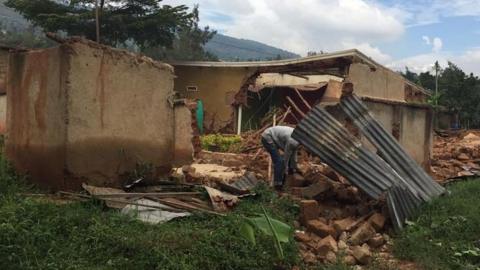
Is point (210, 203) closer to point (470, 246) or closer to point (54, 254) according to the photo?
point (54, 254)

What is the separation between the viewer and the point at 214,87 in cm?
→ 1955

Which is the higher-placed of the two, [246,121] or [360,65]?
[360,65]

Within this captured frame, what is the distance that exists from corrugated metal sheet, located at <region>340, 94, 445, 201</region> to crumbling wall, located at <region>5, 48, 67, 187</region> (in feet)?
Answer: 13.4

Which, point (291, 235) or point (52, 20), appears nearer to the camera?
point (291, 235)

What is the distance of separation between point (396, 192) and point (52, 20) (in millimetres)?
21892

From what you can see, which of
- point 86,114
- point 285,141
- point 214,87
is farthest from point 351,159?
point 214,87

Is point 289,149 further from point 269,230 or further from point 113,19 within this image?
point 113,19

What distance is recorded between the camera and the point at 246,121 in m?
19.8

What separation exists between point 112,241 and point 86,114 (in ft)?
7.51

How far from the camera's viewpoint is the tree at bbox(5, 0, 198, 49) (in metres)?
25.4

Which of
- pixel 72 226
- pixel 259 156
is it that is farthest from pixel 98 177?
pixel 259 156

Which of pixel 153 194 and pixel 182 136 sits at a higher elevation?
pixel 182 136

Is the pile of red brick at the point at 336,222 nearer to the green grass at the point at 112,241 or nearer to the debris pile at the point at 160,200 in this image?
the green grass at the point at 112,241

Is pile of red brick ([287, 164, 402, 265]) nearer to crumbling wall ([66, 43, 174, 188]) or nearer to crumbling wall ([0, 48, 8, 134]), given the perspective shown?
crumbling wall ([66, 43, 174, 188])
